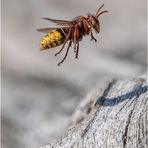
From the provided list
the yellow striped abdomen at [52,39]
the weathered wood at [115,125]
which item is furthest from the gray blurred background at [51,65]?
the yellow striped abdomen at [52,39]

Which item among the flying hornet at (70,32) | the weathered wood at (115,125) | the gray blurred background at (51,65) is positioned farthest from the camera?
the gray blurred background at (51,65)

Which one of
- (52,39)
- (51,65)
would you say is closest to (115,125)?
(52,39)

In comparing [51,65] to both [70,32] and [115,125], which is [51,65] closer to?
[70,32]

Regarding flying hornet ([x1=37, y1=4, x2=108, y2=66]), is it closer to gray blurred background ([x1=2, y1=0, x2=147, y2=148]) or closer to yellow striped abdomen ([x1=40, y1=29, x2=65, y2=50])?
yellow striped abdomen ([x1=40, y1=29, x2=65, y2=50])

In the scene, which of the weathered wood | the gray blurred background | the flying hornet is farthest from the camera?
the gray blurred background

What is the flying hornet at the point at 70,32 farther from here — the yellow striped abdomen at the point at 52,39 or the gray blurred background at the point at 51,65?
the gray blurred background at the point at 51,65

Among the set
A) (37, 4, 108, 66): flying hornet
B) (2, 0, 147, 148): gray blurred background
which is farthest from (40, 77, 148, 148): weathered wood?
(2, 0, 147, 148): gray blurred background
